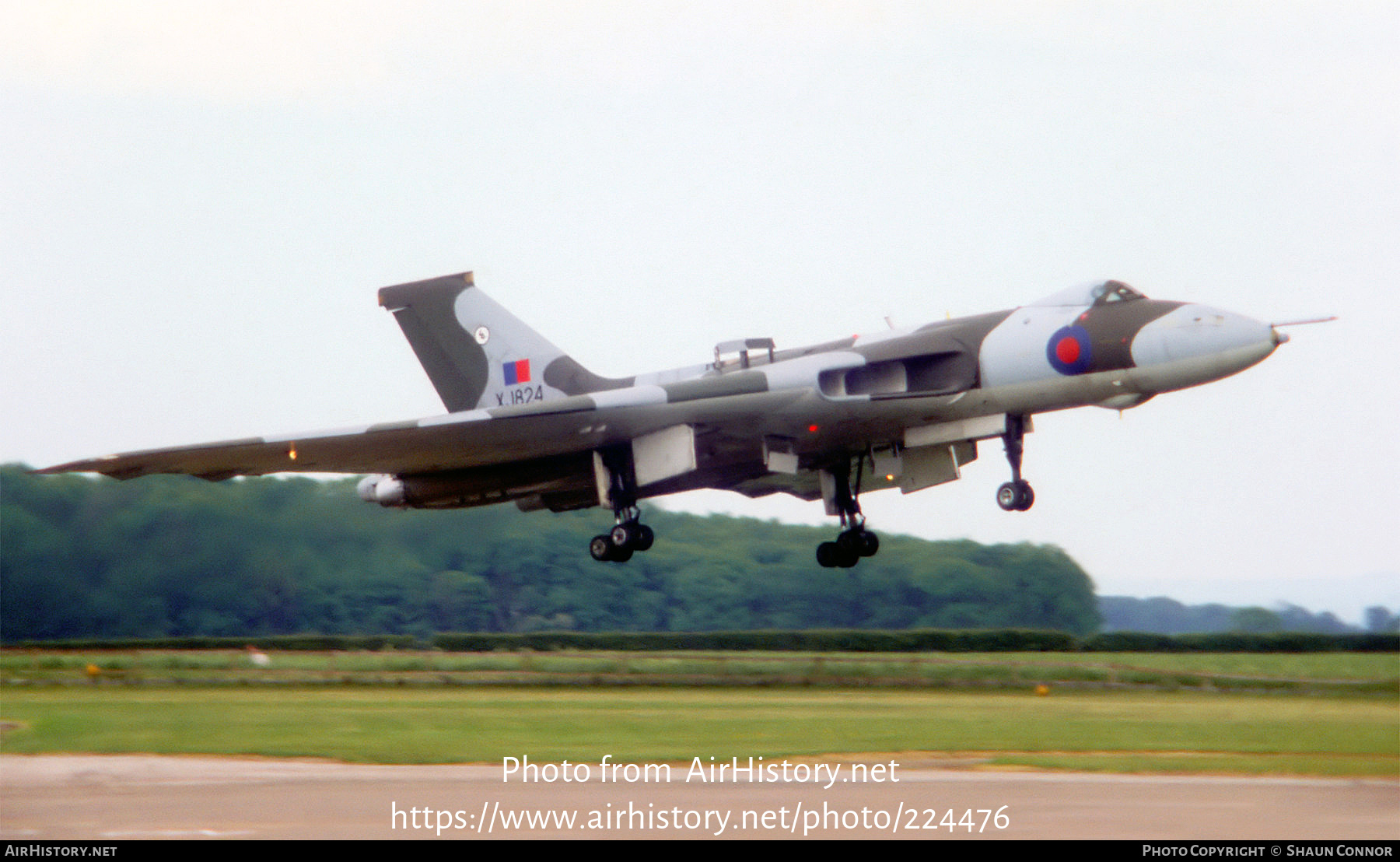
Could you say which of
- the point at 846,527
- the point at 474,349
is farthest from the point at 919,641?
the point at 474,349

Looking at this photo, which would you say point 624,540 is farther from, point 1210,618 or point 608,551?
point 1210,618

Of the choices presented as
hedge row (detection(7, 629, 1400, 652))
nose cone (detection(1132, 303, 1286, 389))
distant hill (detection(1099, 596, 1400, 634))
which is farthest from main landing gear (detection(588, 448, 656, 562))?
distant hill (detection(1099, 596, 1400, 634))

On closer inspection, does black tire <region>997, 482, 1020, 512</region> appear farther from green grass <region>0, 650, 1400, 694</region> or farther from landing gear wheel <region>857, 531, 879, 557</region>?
green grass <region>0, 650, 1400, 694</region>

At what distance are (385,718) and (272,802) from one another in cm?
734

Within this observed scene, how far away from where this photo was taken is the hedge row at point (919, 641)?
1300 inches

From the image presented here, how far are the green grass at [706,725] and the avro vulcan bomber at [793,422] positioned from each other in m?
2.51

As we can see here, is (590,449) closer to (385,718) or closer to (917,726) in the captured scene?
(385,718)

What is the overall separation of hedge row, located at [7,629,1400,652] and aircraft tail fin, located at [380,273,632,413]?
33.0 ft

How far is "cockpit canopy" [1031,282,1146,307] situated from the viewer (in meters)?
17.4

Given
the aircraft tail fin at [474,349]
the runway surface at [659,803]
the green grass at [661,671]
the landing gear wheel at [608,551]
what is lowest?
the runway surface at [659,803]

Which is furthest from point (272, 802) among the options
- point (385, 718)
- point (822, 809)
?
point (385, 718)

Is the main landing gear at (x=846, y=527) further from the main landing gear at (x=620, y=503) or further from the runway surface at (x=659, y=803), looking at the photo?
the runway surface at (x=659, y=803)

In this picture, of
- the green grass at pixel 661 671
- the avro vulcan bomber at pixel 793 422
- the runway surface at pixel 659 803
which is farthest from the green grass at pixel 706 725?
the avro vulcan bomber at pixel 793 422

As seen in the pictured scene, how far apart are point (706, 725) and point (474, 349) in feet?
24.6
